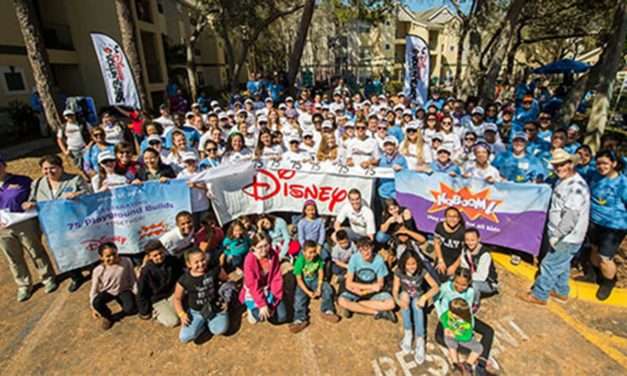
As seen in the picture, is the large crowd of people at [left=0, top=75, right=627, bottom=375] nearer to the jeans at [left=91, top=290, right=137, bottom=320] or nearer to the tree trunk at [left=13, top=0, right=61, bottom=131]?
the jeans at [left=91, top=290, right=137, bottom=320]

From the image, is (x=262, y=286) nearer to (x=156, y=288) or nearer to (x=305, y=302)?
(x=305, y=302)

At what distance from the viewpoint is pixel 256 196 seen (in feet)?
19.5

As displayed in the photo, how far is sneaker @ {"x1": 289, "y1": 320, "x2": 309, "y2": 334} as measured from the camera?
399 cm

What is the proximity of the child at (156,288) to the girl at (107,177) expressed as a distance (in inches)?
53.3

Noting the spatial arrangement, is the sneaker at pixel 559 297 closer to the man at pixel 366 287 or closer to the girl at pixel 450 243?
the girl at pixel 450 243

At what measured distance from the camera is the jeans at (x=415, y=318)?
3676mm

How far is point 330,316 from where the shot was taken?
4141 millimetres

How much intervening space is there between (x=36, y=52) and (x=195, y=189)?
344 inches

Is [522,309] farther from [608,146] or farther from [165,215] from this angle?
[165,215]


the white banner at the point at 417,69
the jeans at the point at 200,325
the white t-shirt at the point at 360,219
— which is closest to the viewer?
the jeans at the point at 200,325

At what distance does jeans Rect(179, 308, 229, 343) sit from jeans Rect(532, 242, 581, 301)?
4.03 metres

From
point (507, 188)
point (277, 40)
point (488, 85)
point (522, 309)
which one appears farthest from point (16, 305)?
point (277, 40)

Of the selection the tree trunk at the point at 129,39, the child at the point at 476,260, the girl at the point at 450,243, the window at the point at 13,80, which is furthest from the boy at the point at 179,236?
the window at the point at 13,80

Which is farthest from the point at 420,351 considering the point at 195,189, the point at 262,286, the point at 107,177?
the point at 107,177
